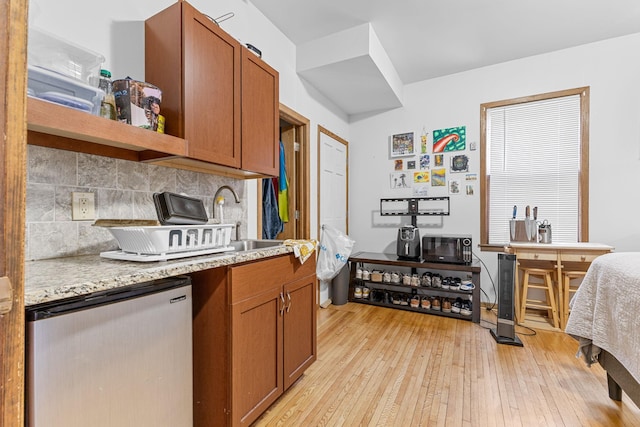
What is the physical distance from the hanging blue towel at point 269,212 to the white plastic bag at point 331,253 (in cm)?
74

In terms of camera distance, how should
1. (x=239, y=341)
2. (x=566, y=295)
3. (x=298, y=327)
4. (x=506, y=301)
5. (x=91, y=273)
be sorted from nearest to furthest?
(x=91, y=273) < (x=239, y=341) < (x=298, y=327) < (x=506, y=301) < (x=566, y=295)

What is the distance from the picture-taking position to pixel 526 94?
10.3 feet

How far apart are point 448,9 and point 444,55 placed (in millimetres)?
735

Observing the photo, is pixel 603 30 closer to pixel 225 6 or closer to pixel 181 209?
pixel 225 6

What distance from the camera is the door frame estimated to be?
42cm

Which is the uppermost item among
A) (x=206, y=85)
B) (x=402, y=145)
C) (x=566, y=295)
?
(x=402, y=145)

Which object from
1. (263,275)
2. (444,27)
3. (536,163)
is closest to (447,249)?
(536,163)

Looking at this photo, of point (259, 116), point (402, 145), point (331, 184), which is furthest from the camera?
point (402, 145)

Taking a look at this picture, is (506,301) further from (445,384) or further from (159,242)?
(159,242)

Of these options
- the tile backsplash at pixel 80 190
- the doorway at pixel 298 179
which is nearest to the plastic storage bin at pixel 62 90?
the tile backsplash at pixel 80 190

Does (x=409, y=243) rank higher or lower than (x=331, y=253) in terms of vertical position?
higher

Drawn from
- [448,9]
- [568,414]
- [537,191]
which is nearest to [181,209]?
[568,414]

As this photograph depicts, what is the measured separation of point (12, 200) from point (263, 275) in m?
1.04

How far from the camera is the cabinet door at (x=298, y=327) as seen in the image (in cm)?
158
